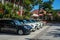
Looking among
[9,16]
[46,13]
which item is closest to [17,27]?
[9,16]

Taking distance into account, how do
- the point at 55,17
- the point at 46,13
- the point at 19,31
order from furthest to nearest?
1. the point at 55,17
2. the point at 46,13
3. the point at 19,31

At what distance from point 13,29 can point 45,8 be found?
148ft

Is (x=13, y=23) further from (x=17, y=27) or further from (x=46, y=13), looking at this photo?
(x=46, y=13)

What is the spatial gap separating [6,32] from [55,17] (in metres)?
54.0

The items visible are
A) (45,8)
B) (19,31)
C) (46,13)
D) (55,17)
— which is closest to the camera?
(19,31)

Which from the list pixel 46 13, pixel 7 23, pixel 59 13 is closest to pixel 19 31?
pixel 7 23

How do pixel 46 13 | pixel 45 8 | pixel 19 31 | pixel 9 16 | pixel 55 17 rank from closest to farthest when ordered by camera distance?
1. pixel 19 31
2. pixel 9 16
3. pixel 45 8
4. pixel 46 13
5. pixel 55 17

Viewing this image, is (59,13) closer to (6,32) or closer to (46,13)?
(46,13)

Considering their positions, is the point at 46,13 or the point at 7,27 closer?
the point at 7,27

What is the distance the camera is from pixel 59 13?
73.8 metres

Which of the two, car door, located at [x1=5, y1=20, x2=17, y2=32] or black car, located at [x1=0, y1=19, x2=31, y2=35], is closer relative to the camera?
black car, located at [x1=0, y1=19, x2=31, y2=35]

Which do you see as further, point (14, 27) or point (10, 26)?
point (10, 26)

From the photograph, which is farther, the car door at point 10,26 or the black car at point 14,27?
the car door at point 10,26

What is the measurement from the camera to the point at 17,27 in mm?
20578
